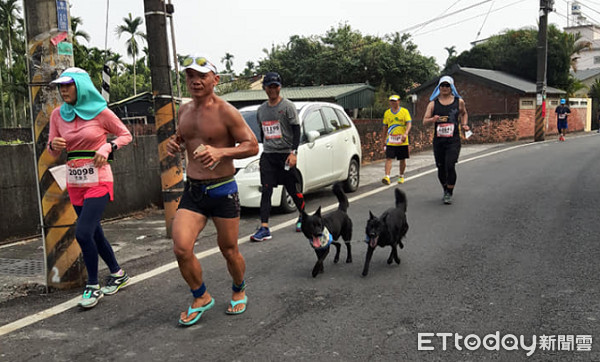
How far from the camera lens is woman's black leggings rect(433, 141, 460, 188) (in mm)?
8570

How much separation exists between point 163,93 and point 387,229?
3.43 m

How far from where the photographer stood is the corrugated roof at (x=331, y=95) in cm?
3434

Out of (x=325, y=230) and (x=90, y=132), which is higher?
(x=90, y=132)

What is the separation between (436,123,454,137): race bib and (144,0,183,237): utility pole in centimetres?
427

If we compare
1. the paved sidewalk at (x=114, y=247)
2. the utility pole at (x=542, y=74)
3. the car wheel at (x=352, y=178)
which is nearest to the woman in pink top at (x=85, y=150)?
the paved sidewalk at (x=114, y=247)

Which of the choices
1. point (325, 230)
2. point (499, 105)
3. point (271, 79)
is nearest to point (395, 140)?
point (271, 79)

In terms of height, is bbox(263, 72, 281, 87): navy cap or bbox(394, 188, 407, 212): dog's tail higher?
bbox(263, 72, 281, 87): navy cap

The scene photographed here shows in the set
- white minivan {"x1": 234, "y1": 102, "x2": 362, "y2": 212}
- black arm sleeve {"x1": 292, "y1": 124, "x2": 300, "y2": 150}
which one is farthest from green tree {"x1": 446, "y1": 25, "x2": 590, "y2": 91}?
black arm sleeve {"x1": 292, "y1": 124, "x2": 300, "y2": 150}

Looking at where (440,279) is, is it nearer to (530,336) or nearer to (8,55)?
(530,336)

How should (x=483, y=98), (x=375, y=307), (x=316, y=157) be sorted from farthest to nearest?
1. (x=483, y=98)
2. (x=316, y=157)
3. (x=375, y=307)

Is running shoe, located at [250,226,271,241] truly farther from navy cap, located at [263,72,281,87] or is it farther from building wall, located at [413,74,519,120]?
building wall, located at [413,74,519,120]

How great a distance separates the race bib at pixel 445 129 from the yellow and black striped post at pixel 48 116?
5.77 metres

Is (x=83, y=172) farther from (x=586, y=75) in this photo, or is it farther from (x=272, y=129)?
(x=586, y=75)

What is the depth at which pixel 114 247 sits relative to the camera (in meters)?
6.50
